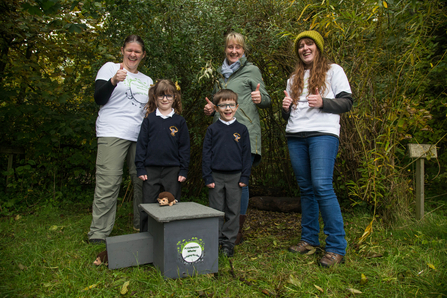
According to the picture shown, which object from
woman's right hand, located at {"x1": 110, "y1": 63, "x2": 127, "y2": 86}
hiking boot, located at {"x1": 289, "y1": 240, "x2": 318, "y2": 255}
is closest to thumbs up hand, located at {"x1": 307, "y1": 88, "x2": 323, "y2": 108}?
hiking boot, located at {"x1": 289, "y1": 240, "x2": 318, "y2": 255}

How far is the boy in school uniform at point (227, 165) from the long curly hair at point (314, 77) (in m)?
0.50

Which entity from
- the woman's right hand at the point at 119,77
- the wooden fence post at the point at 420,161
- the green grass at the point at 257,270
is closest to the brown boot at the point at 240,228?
the green grass at the point at 257,270

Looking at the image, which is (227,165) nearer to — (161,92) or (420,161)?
(161,92)

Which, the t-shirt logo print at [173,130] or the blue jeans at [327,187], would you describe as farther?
the t-shirt logo print at [173,130]

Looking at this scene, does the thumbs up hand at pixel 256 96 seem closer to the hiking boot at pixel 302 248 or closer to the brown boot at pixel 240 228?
the brown boot at pixel 240 228

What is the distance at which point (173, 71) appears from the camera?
332 cm

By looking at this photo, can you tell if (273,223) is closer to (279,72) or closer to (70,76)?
Result: (279,72)

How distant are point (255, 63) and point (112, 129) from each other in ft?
6.51

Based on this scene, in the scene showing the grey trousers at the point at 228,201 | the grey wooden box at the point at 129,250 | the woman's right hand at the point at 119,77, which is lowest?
the grey wooden box at the point at 129,250

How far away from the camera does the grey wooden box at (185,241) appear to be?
1.90 metres

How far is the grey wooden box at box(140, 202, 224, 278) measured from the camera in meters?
1.90

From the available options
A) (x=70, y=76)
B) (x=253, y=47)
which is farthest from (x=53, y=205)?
(x=253, y=47)

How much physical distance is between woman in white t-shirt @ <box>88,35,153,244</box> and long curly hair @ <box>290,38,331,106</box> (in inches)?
53.8

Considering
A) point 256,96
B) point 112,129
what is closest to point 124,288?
point 112,129
